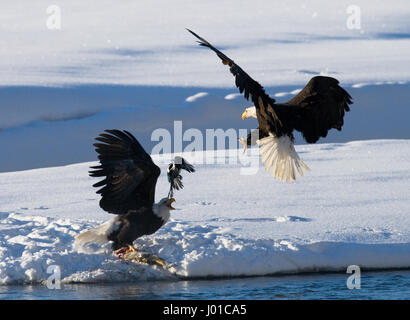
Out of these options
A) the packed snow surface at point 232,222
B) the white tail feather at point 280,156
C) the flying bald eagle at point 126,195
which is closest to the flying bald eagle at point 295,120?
the white tail feather at point 280,156

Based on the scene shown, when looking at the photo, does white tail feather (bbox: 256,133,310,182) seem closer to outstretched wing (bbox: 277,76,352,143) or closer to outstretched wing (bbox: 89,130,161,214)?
outstretched wing (bbox: 277,76,352,143)

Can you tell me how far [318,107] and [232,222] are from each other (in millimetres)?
1190

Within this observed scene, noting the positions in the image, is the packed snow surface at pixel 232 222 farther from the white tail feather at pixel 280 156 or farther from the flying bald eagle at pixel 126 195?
the white tail feather at pixel 280 156

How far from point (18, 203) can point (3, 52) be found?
9007mm

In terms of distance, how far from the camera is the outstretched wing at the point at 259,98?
6297 millimetres

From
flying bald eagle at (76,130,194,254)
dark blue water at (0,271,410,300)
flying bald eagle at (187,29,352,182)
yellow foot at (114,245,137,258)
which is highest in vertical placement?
flying bald eagle at (187,29,352,182)

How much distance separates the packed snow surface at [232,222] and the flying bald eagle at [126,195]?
153 millimetres

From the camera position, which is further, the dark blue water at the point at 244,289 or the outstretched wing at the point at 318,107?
the outstretched wing at the point at 318,107

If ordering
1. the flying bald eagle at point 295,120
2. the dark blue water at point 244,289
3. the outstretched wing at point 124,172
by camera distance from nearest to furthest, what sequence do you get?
the dark blue water at point 244,289 → the outstretched wing at point 124,172 → the flying bald eagle at point 295,120

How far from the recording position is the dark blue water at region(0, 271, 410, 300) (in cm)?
601

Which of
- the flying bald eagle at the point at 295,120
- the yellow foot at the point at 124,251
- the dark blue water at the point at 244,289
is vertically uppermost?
the flying bald eagle at the point at 295,120

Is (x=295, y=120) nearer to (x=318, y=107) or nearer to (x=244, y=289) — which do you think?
(x=318, y=107)

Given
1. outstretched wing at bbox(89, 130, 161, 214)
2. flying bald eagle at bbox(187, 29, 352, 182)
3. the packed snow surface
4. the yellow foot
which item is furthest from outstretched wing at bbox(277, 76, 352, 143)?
the yellow foot

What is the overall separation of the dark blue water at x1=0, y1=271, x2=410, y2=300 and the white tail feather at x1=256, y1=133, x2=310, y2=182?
3.65ft
